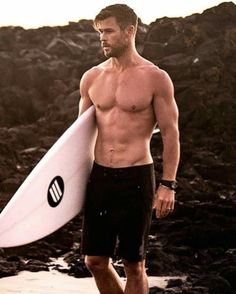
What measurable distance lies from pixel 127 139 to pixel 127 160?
127 millimetres

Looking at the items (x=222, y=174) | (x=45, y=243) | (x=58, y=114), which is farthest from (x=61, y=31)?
(x=45, y=243)

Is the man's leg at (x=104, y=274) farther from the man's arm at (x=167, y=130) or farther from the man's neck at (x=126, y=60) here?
the man's neck at (x=126, y=60)

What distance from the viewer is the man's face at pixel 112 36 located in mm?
3881

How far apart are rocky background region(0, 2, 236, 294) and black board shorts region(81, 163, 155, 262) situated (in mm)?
2467

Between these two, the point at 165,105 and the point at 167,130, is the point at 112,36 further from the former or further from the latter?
the point at 167,130

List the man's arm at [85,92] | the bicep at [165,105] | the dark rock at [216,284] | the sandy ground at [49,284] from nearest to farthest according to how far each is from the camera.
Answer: the bicep at [165,105] → the man's arm at [85,92] → the dark rock at [216,284] → the sandy ground at [49,284]

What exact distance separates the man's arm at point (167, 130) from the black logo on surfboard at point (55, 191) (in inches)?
27.5

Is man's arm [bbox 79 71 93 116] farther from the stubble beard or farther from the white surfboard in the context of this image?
the stubble beard

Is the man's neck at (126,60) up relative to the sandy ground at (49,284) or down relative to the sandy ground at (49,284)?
up

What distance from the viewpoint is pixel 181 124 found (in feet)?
82.6

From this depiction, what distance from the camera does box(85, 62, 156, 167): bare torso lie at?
3.93 m

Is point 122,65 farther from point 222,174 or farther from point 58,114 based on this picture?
point 58,114

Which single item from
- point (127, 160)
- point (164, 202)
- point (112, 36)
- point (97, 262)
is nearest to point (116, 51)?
point (112, 36)

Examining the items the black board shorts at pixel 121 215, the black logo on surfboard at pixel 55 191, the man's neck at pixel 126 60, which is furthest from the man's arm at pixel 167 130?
the black logo on surfboard at pixel 55 191
